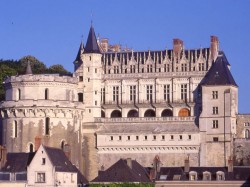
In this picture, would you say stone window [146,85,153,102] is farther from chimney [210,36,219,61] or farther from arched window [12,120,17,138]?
arched window [12,120,17,138]

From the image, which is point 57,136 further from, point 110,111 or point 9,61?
point 9,61

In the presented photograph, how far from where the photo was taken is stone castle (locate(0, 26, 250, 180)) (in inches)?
3445

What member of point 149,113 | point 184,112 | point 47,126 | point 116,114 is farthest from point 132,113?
point 47,126

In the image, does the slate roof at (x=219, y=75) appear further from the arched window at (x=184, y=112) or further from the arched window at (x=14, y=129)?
the arched window at (x=14, y=129)

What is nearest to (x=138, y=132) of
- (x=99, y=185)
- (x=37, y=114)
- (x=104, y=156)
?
(x=104, y=156)

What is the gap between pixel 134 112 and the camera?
9625cm

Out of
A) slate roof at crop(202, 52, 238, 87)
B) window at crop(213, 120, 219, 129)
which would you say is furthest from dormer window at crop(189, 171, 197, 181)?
slate roof at crop(202, 52, 238, 87)

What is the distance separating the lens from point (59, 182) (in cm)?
6762

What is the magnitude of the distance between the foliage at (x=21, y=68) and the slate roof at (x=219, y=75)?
2260cm

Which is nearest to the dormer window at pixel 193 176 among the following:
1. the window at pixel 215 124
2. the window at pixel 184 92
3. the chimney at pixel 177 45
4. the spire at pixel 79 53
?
the window at pixel 215 124

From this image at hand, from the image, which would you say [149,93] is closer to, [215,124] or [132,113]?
[132,113]

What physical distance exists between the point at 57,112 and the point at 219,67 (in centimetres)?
1609

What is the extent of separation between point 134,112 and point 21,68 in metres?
17.4

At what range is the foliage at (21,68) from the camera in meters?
101
